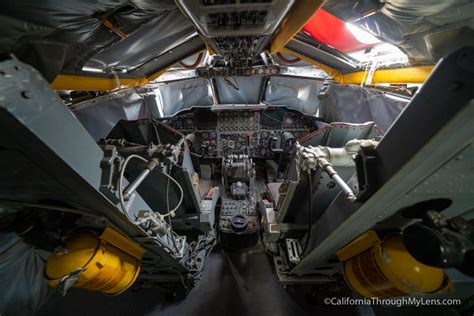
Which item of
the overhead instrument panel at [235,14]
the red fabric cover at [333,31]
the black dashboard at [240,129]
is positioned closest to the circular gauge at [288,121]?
the black dashboard at [240,129]

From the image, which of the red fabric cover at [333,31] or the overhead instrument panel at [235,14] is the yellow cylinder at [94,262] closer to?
the overhead instrument panel at [235,14]

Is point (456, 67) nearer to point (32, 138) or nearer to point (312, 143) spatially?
point (32, 138)

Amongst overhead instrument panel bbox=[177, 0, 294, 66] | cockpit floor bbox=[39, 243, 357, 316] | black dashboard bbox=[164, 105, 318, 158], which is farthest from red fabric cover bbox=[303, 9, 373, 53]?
cockpit floor bbox=[39, 243, 357, 316]

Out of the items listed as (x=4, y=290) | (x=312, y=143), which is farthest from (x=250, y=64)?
(x=4, y=290)

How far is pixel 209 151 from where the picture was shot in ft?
13.5

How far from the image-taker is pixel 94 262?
954 mm

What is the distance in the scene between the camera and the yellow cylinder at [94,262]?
953 millimetres

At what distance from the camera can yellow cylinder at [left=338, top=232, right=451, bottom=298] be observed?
2.72ft

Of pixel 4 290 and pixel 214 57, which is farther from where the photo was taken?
pixel 214 57

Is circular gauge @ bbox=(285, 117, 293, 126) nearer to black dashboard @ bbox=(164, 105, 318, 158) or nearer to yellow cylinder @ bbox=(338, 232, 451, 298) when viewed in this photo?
black dashboard @ bbox=(164, 105, 318, 158)

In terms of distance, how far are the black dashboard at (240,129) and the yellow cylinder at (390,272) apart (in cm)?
285

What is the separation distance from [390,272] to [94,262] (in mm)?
1598

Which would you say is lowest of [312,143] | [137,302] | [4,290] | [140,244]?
[137,302]

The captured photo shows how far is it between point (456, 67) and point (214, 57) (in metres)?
2.89
